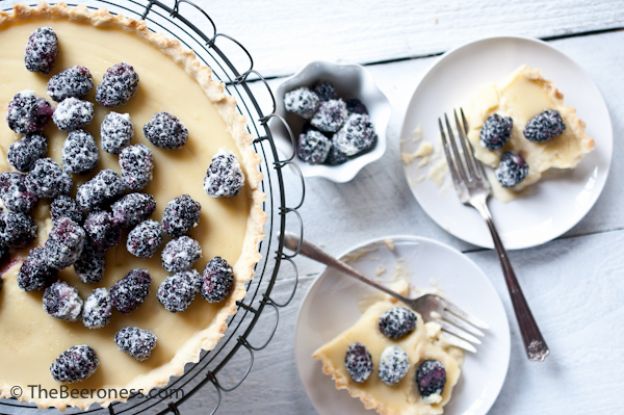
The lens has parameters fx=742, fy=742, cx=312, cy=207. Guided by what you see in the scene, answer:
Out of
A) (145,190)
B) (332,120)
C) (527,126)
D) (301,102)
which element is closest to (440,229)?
(527,126)

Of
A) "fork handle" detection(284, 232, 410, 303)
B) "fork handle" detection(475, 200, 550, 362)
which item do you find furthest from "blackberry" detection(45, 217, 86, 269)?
"fork handle" detection(475, 200, 550, 362)

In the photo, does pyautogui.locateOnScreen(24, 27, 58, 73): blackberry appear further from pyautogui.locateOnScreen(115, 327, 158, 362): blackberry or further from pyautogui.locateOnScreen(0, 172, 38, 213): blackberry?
pyautogui.locateOnScreen(115, 327, 158, 362): blackberry

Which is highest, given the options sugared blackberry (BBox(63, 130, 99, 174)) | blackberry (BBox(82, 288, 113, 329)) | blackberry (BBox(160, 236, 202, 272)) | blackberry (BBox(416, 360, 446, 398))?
sugared blackberry (BBox(63, 130, 99, 174))

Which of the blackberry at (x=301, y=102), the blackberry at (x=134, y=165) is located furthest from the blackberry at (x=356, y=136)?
the blackberry at (x=134, y=165)

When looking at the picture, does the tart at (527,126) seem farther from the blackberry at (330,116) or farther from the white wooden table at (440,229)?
the blackberry at (330,116)

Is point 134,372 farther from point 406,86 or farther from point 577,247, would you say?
point 577,247
